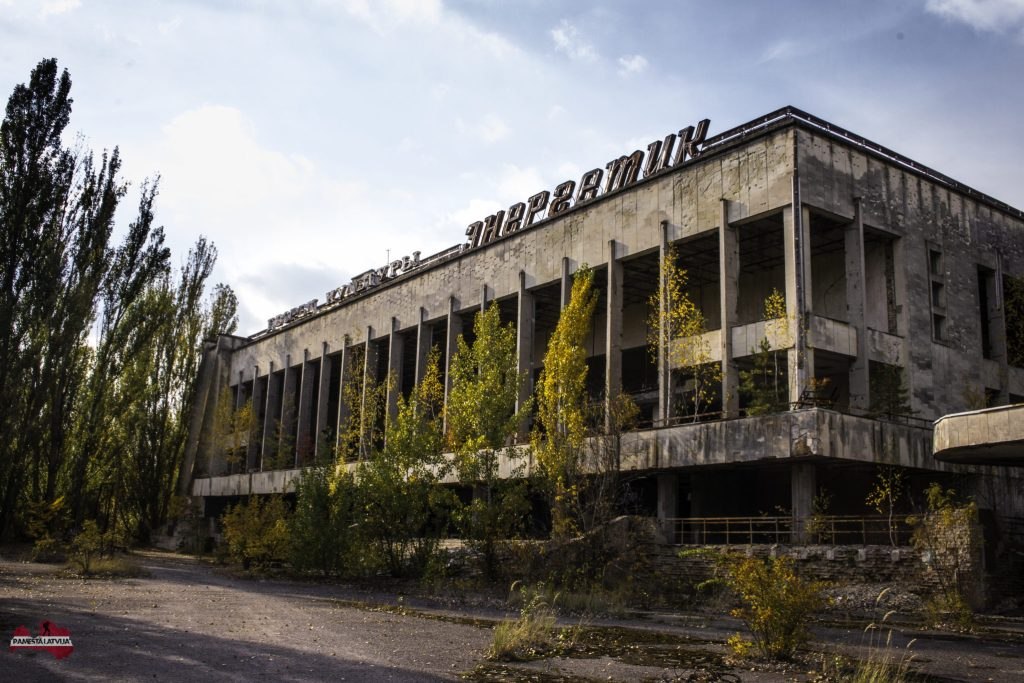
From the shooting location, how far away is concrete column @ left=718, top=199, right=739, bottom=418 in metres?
27.8

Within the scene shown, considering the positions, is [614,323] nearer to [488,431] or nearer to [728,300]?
[728,300]

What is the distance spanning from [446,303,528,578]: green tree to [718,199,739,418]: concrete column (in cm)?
715

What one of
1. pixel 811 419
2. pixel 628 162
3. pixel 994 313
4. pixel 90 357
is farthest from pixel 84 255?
pixel 994 313

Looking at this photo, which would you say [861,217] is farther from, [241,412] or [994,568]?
[241,412]

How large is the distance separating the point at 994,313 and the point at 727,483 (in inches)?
497

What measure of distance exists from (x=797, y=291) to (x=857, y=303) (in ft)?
8.98

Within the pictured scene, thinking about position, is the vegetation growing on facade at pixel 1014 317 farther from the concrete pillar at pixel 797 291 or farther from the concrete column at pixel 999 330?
the concrete pillar at pixel 797 291

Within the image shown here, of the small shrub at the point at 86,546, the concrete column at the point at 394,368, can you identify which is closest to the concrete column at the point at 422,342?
the concrete column at the point at 394,368

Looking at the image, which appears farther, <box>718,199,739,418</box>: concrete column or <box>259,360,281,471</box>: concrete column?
<box>259,360,281,471</box>: concrete column

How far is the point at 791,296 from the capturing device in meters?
26.6

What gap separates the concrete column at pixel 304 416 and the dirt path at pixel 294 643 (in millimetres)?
31076

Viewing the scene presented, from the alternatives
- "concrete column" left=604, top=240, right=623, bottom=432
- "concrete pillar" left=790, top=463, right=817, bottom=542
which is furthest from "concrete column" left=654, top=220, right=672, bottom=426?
"concrete pillar" left=790, top=463, right=817, bottom=542

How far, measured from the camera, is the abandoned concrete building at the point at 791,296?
1034 inches

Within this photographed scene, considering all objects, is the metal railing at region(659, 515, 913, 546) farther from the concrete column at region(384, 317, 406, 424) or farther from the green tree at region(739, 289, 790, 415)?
the concrete column at region(384, 317, 406, 424)
